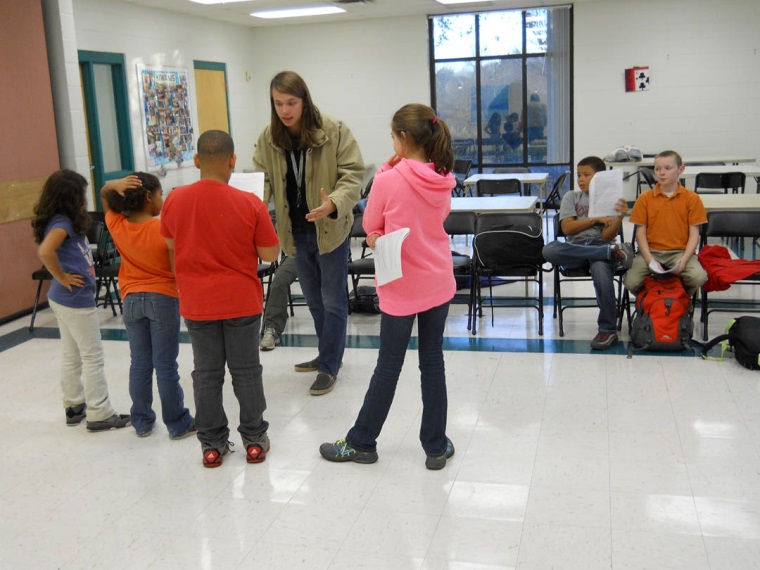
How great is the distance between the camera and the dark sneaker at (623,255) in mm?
4863

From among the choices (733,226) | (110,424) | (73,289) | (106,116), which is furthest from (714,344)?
(106,116)

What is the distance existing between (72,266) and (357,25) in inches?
350

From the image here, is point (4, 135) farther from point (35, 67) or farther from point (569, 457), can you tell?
point (569, 457)

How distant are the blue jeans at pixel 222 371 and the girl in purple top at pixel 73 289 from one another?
696 millimetres

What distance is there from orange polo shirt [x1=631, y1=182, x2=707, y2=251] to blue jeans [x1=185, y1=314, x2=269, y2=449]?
2.68 meters

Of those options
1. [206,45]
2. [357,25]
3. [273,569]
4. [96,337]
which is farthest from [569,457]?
[357,25]

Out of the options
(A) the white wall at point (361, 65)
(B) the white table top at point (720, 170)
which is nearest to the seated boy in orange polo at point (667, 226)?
(B) the white table top at point (720, 170)

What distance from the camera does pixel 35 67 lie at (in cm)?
636

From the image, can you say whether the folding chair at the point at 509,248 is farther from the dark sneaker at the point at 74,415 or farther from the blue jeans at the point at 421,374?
the dark sneaker at the point at 74,415

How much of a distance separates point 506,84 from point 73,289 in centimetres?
915

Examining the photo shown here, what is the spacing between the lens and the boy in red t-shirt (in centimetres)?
298

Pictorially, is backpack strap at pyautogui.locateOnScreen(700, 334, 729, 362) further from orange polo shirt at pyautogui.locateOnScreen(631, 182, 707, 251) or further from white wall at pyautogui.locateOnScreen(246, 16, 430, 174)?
white wall at pyautogui.locateOnScreen(246, 16, 430, 174)

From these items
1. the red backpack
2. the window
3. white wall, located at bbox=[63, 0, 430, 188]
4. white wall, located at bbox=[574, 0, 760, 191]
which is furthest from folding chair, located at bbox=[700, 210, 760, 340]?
white wall, located at bbox=[63, 0, 430, 188]

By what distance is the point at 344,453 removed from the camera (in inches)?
129
